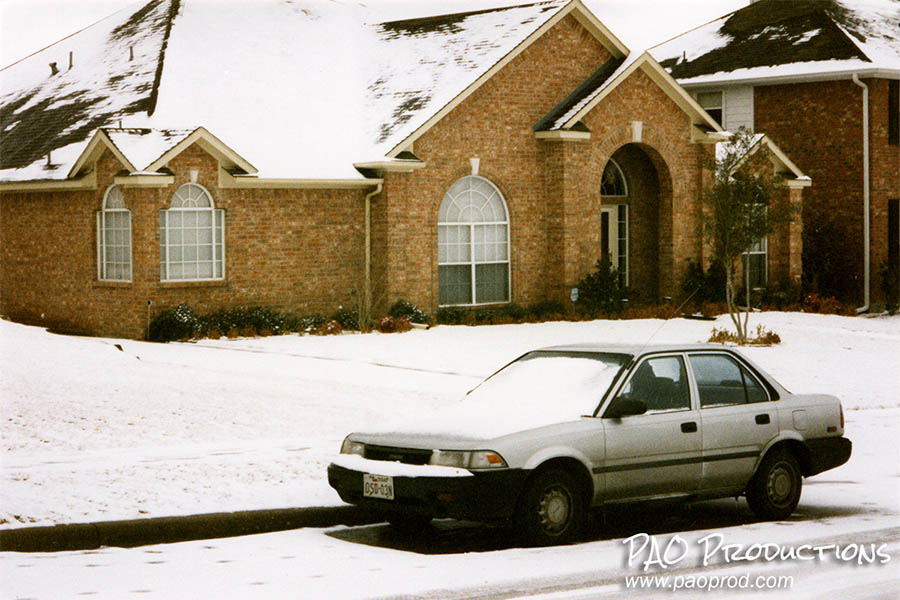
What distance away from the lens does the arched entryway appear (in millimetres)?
31234

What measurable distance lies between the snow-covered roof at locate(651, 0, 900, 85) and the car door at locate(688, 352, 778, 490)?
2558 centimetres

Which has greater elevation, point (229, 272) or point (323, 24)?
point (323, 24)

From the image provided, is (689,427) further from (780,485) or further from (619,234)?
(619,234)

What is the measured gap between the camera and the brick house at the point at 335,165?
82.7 feet

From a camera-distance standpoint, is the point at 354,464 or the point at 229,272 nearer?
the point at 354,464

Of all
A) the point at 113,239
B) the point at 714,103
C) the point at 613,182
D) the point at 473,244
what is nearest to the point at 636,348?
the point at 113,239

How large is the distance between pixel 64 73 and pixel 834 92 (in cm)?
1975

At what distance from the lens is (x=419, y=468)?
9211 mm

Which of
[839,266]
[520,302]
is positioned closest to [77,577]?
[520,302]

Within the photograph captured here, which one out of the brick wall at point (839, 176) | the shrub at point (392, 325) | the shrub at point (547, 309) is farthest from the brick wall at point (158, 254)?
the brick wall at point (839, 176)

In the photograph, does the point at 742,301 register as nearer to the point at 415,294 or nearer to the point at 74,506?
the point at 415,294

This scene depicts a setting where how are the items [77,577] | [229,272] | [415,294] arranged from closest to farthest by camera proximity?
1. [77,577]
2. [229,272]
3. [415,294]

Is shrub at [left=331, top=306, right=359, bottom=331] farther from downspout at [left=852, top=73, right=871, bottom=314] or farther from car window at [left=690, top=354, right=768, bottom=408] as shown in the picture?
car window at [left=690, top=354, right=768, bottom=408]

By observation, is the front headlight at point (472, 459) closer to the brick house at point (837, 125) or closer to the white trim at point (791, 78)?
the brick house at point (837, 125)
